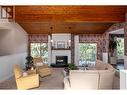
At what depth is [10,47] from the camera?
34.7 feet

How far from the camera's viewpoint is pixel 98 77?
4816mm

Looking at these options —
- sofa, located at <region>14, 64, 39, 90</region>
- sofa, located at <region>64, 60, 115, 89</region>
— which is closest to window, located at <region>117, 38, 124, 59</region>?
sofa, located at <region>14, 64, 39, 90</region>

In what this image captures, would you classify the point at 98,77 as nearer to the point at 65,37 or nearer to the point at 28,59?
the point at 28,59

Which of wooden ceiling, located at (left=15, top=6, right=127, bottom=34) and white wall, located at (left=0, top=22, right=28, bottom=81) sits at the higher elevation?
wooden ceiling, located at (left=15, top=6, right=127, bottom=34)

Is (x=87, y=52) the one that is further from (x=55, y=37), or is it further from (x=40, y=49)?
(x=40, y=49)

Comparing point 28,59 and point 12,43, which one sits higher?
point 12,43

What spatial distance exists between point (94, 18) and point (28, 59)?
492cm

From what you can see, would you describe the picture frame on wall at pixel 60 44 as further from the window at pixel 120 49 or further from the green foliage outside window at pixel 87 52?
the window at pixel 120 49

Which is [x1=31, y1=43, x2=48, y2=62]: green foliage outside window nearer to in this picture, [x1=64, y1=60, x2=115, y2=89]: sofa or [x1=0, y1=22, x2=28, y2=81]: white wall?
[x1=0, y1=22, x2=28, y2=81]: white wall

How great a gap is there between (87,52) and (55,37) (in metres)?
2.38

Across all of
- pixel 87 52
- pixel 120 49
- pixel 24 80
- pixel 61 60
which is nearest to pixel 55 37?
pixel 61 60

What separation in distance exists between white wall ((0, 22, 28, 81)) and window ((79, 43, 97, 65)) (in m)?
3.79

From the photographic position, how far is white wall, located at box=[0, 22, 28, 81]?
8.67 metres

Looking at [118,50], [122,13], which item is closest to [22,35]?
[122,13]
